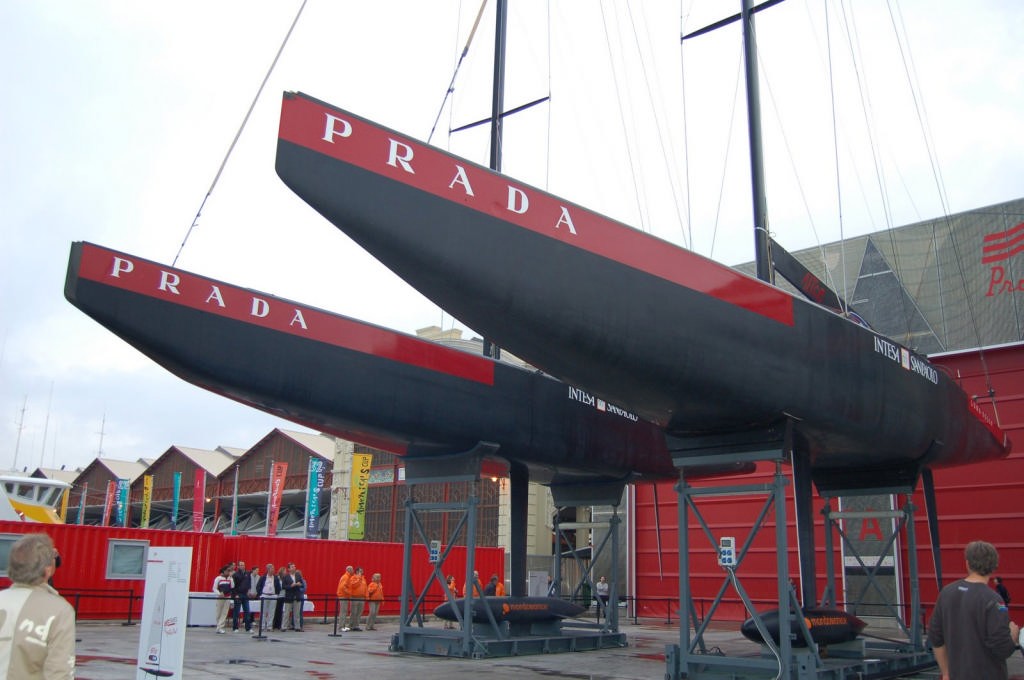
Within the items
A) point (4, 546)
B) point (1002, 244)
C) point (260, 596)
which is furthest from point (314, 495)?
point (1002, 244)

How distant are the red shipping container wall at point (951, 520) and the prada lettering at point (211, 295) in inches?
265

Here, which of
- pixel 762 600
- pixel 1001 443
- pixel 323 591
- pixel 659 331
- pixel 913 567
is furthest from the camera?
pixel 323 591

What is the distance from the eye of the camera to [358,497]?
2958 cm

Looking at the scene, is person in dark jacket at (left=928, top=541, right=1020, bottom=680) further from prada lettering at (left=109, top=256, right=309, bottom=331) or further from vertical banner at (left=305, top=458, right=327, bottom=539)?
vertical banner at (left=305, top=458, right=327, bottom=539)

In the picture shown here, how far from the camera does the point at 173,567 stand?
606 cm

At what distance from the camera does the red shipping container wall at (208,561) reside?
15594mm

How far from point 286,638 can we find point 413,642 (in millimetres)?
3251

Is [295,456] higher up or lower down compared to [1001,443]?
higher up

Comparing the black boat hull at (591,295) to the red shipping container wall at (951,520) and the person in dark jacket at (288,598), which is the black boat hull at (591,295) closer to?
the red shipping container wall at (951,520)

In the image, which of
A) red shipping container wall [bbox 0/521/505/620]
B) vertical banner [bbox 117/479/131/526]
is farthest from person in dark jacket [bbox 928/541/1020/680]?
vertical banner [bbox 117/479/131/526]

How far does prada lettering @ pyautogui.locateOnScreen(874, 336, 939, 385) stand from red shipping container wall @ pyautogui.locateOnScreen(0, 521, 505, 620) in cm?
1014

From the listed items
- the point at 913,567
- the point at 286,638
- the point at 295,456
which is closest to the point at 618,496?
the point at 913,567

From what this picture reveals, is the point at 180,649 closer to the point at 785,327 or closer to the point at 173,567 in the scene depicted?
the point at 173,567

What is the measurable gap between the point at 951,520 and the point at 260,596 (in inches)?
497
